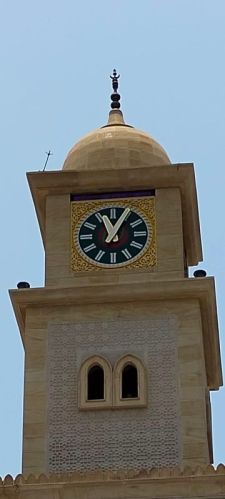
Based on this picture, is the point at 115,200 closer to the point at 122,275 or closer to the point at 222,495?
the point at 122,275

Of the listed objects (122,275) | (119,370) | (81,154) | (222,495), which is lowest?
(222,495)

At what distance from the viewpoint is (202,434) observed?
79.5 ft

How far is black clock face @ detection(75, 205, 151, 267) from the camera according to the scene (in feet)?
85.6

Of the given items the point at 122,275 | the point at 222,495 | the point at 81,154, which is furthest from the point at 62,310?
the point at 222,495

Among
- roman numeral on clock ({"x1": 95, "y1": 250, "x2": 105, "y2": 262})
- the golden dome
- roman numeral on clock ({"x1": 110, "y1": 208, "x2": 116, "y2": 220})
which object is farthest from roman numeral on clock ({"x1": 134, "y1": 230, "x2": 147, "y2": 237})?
the golden dome

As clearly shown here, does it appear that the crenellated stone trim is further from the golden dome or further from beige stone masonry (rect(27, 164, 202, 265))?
the golden dome

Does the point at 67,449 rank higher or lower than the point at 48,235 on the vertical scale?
lower

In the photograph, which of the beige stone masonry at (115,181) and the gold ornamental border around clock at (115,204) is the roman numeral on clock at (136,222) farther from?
the beige stone masonry at (115,181)

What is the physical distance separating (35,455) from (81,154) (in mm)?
5280

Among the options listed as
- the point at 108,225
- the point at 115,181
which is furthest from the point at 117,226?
the point at 115,181

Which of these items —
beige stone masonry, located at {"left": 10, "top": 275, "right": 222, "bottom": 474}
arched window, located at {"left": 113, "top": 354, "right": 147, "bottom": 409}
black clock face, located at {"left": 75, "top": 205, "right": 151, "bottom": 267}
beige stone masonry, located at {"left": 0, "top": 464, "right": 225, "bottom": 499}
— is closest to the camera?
beige stone masonry, located at {"left": 0, "top": 464, "right": 225, "bottom": 499}

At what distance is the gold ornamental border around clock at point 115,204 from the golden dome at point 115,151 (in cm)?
57

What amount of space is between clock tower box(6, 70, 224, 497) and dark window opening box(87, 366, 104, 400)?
25 millimetres

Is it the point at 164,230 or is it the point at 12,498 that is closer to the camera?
the point at 12,498
